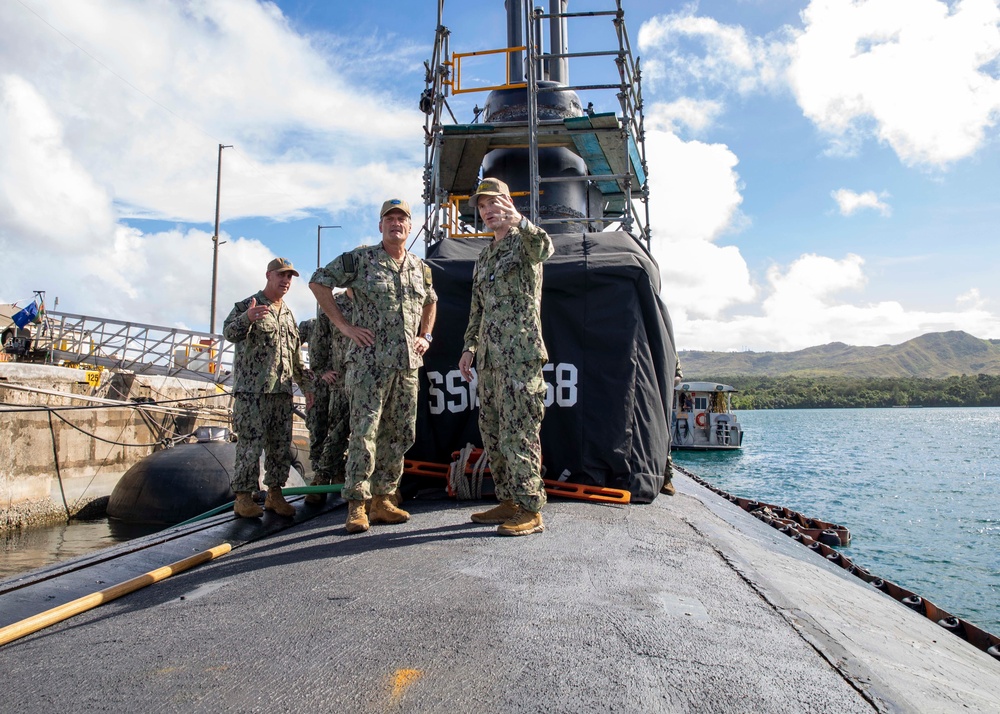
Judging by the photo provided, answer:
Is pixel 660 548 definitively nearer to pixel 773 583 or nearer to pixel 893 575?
pixel 773 583

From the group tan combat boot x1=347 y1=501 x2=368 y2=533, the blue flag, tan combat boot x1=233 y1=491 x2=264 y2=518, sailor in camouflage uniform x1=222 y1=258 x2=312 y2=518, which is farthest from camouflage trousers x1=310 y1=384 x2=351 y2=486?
the blue flag

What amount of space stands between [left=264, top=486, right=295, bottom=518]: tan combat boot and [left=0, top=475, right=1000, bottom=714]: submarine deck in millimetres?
1023

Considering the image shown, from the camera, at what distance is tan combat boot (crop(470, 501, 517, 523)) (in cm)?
423

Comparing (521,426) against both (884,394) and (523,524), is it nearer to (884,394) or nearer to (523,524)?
(523,524)

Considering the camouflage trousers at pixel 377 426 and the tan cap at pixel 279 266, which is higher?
the tan cap at pixel 279 266

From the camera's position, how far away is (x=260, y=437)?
5078 millimetres

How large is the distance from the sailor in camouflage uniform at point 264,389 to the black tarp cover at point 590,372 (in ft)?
3.60

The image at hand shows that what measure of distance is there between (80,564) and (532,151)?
689cm

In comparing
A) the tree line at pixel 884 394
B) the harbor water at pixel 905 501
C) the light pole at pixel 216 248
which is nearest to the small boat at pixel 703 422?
the harbor water at pixel 905 501

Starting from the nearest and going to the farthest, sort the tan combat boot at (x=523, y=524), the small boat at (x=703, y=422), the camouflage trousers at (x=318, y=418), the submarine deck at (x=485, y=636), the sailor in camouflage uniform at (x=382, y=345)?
the submarine deck at (x=485, y=636) < the tan combat boot at (x=523, y=524) < the sailor in camouflage uniform at (x=382, y=345) < the camouflage trousers at (x=318, y=418) < the small boat at (x=703, y=422)

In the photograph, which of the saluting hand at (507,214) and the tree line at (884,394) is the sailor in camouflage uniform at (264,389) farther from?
the tree line at (884,394)

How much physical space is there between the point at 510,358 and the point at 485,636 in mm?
2030

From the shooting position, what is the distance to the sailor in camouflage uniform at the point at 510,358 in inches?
158

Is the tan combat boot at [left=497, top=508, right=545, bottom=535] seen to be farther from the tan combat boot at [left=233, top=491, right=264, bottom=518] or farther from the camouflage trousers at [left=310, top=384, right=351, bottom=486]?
the camouflage trousers at [left=310, top=384, right=351, bottom=486]
